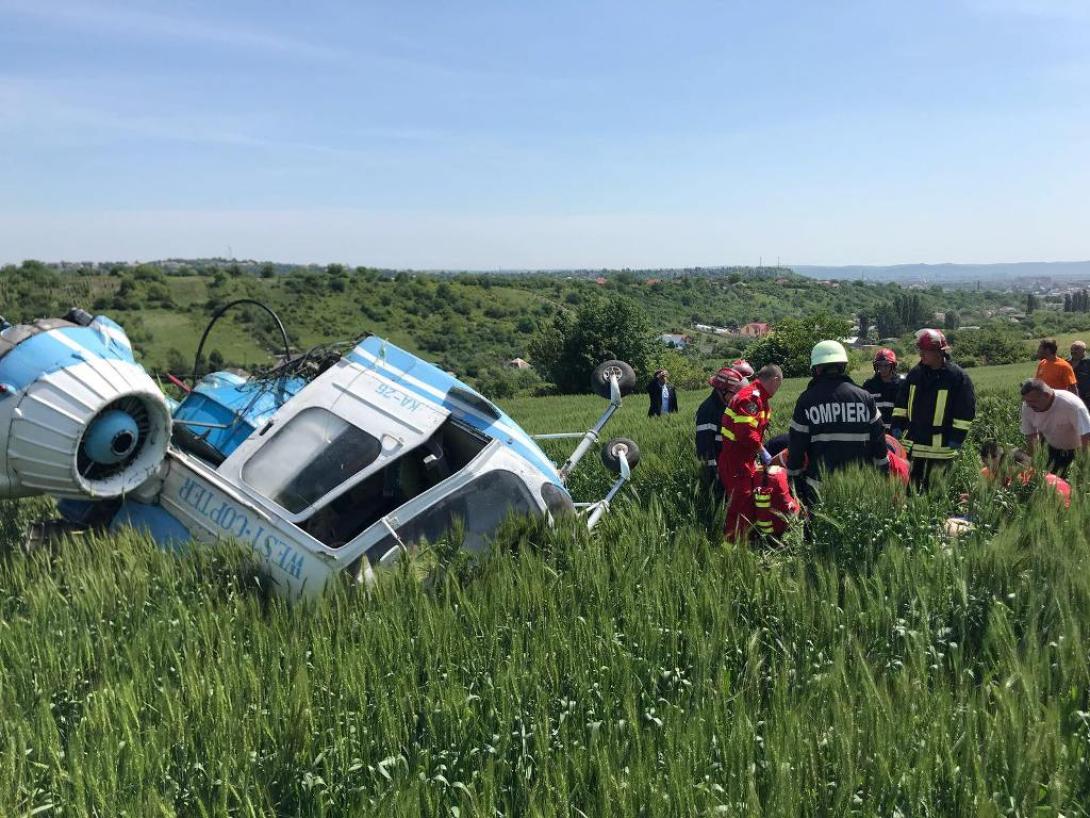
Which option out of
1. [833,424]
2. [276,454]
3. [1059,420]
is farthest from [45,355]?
[1059,420]

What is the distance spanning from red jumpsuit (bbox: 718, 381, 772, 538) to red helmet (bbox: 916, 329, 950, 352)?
1.97 m

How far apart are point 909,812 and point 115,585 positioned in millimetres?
3502

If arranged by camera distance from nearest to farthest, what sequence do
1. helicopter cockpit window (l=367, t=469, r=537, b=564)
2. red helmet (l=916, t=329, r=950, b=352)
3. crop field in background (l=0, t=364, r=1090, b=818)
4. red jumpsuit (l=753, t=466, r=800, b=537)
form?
1. crop field in background (l=0, t=364, r=1090, b=818)
2. helicopter cockpit window (l=367, t=469, r=537, b=564)
3. red jumpsuit (l=753, t=466, r=800, b=537)
4. red helmet (l=916, t=329, r=950, b=352)

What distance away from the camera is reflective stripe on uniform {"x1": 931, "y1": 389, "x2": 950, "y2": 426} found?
6602 mm

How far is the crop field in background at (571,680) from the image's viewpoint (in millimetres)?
2145

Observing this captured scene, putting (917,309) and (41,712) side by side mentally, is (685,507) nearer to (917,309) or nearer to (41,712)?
(41,712)

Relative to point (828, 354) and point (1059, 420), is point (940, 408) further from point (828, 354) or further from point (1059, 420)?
point (828, 354)

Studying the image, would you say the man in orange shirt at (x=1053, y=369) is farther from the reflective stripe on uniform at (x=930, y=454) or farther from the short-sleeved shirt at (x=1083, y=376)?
the reflective stripe on uniform at (x=930, y=454)

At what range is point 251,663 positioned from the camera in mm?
3018

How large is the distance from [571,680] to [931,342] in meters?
5.19

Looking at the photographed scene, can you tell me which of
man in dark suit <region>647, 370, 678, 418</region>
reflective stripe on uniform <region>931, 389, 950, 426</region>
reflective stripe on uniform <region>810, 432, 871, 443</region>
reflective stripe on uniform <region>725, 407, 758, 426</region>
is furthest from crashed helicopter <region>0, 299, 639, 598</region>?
man in dark suit <region>647, 370, 678, 418</region>

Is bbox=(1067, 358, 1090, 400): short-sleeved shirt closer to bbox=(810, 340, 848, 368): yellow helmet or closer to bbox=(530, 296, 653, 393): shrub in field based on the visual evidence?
bbox=(810, 340, 848, 368): yellow helmet

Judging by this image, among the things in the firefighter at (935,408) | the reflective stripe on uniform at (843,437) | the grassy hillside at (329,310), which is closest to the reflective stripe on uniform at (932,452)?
the firefighter at (935,408)

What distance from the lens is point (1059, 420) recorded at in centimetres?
677
